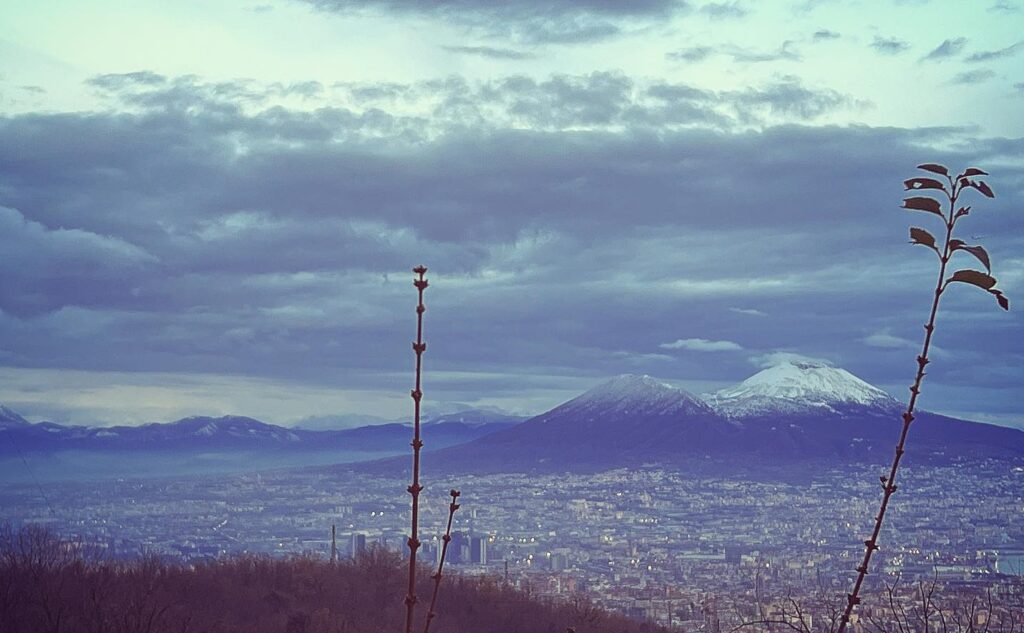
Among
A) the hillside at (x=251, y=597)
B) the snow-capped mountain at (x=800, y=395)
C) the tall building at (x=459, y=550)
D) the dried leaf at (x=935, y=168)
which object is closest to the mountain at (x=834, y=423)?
the snow-capped mountain at (x=800, y=395)

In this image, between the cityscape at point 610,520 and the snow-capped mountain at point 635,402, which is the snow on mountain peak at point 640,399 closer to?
the snow-capped mountain at point 635,402

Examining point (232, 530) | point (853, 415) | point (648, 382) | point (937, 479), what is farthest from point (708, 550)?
point (648, 382)

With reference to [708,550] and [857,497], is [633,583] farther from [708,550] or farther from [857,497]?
[857,497]

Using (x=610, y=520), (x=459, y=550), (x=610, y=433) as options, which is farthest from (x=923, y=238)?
(x=610, y=433)

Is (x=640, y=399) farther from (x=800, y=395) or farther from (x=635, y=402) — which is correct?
(x=800, y=395)

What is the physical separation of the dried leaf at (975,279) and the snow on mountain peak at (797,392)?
155m

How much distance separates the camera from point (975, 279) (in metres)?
3.82

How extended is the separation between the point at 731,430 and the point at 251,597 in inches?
5183

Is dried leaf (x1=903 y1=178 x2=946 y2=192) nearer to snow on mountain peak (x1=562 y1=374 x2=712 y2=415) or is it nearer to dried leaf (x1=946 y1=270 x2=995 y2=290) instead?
dried leaf (x1=946 y1=270 x2=995 y2=290)

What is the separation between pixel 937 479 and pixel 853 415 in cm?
5538

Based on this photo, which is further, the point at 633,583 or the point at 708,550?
the point at 708,550

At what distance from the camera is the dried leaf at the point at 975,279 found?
380 centimetres

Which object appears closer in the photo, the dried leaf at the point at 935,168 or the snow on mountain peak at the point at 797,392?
the dried leaf at the point at 935,168

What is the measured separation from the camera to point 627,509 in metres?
89.9
